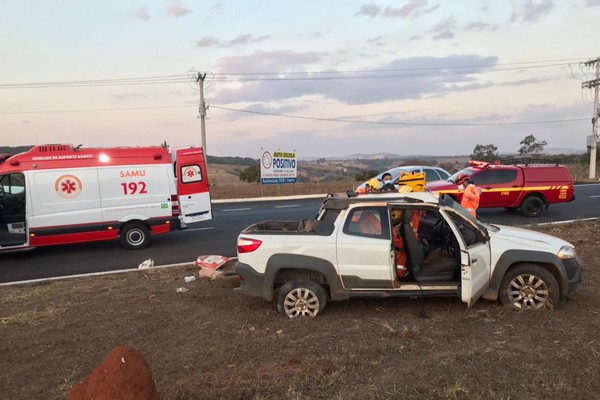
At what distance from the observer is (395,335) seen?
196 inches

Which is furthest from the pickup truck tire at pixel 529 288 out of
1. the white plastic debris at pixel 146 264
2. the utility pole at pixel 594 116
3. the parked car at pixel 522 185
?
the utility pole at pixel 594 116

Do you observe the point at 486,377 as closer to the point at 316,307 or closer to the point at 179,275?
the point at 316,307

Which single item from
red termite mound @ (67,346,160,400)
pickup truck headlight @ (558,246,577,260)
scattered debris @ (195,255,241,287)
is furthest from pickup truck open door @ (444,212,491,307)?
red termite mound @ (67,346,160,400)

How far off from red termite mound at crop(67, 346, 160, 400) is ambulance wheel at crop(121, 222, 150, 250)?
8652mm

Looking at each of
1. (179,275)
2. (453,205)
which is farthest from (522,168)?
(179,275)

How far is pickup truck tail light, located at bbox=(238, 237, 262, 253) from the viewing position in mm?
5703

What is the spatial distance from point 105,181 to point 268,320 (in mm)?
7341

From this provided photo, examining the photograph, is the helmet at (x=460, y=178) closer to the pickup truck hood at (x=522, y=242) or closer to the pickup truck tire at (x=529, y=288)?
the pickup truck hood at (x=522, y=242)

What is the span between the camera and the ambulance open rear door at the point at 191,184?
1223 centimetres

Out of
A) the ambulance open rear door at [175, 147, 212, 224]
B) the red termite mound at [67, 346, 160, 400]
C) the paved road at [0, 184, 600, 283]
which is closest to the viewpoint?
the red termite mound at [67, 346, 160, 400]

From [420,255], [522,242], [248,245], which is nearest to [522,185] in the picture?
[522,242]

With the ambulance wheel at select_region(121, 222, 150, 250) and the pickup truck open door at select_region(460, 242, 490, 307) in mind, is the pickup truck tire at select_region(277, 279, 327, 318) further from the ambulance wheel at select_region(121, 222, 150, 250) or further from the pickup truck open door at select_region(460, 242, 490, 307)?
the ambulance wheel at select_region(121, 222, 150, 250)

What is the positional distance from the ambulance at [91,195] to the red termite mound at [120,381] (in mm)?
8684

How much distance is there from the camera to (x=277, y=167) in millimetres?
28188
